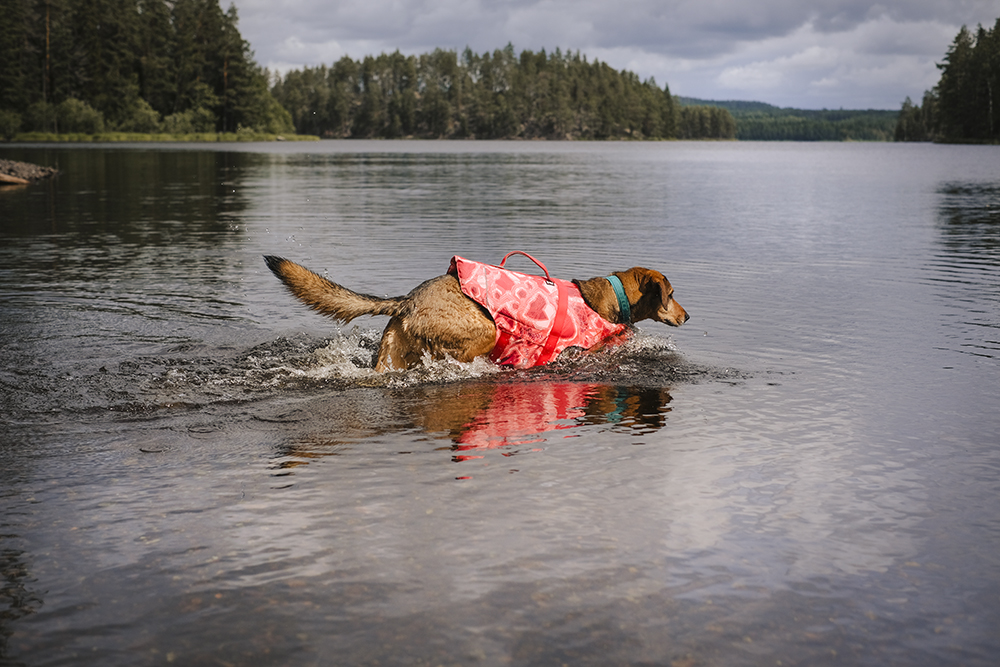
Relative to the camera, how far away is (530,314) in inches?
332

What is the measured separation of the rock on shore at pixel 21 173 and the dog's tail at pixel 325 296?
3485 cm

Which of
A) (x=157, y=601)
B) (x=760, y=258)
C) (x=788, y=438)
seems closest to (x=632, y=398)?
(x=788, y=438)

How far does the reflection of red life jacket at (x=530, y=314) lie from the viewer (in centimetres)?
820

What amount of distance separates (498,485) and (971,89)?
14653 cm

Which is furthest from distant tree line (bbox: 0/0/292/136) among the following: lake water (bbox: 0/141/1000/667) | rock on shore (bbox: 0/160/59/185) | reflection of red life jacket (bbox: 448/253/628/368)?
reflection of red life jacket (bbox: 448/253/628/368)

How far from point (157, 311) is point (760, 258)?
1120 centimetres

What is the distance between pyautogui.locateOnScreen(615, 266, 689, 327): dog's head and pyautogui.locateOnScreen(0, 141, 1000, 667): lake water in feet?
1.61

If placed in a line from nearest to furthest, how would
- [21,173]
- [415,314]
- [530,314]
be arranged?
1. [415,314]
2. [530,314]
3. [21,173]

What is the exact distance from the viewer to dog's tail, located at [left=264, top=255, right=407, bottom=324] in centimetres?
772

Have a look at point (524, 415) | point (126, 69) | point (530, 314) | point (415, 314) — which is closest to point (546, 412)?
point (524, 415)

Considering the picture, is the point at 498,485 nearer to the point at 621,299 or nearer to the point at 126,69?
the point at 621,299

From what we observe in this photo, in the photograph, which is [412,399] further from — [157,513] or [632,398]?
[157,513]

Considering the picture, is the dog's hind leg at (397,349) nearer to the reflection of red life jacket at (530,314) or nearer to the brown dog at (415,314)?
the brown dog at (415,314)

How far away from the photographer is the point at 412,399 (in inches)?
303
